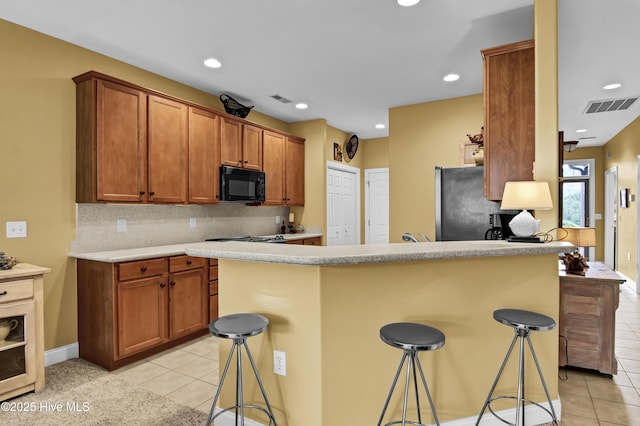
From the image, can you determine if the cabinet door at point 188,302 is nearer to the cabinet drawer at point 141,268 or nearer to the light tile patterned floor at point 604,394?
the cabinet drawer at point 141,268

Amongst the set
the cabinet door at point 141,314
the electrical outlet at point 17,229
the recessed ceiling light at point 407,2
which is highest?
the recessed ceiling light at point 407,2

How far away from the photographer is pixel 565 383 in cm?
263

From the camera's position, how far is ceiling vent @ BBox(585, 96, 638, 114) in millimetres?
4761

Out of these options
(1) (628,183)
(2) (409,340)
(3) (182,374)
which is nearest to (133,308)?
(3) (182,374)

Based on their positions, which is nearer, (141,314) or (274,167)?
(141,314)

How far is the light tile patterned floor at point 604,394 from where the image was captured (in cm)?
219

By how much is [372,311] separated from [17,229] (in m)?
2.77

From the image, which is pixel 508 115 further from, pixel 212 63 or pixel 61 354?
pixel 61 354

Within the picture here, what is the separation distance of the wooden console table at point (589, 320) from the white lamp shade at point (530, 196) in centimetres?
A: 101

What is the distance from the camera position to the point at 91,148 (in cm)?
304

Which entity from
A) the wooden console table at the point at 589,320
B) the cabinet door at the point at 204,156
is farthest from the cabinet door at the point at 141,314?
the wooden console table at the point at 589,320

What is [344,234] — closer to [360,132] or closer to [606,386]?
[360,132]

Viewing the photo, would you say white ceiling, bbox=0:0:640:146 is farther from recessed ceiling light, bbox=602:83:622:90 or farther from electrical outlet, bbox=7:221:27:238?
electrical outlet, bbox=7:221:27:238

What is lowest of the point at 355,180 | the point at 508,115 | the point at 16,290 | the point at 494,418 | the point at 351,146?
the point at 494,418
